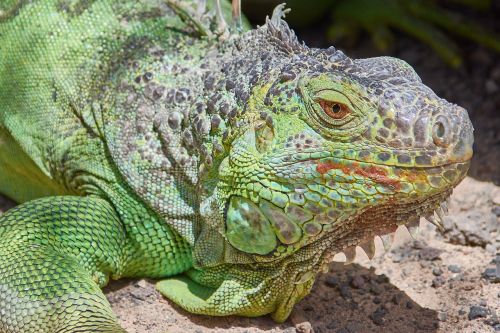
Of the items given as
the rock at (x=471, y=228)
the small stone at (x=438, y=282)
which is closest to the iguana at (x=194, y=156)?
the small stone at (x=438, y=282)

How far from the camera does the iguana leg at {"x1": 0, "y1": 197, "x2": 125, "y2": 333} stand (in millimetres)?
4707

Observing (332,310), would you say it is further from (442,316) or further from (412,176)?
(412,176)

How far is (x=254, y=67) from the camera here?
4.89m

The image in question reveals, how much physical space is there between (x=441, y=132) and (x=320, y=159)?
2.06 feet

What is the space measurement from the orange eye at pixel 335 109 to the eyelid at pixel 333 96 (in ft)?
0.06

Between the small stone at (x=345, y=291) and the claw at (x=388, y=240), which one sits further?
the small stone at (x=345, y=291)

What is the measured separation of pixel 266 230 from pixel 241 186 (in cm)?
27

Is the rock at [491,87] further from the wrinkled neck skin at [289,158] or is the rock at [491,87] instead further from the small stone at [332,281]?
the wrinkled neck skin at [289,158]

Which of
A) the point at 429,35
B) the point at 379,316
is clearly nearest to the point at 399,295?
the point at 379,316

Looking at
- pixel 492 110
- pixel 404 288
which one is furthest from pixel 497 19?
pixel 404 288

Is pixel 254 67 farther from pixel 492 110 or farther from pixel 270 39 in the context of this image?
pixel 492 110

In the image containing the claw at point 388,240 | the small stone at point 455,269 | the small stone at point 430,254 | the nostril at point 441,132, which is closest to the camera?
the nostril at point 441,132

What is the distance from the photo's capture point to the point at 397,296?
559 cm

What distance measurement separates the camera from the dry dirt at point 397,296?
5219mm
